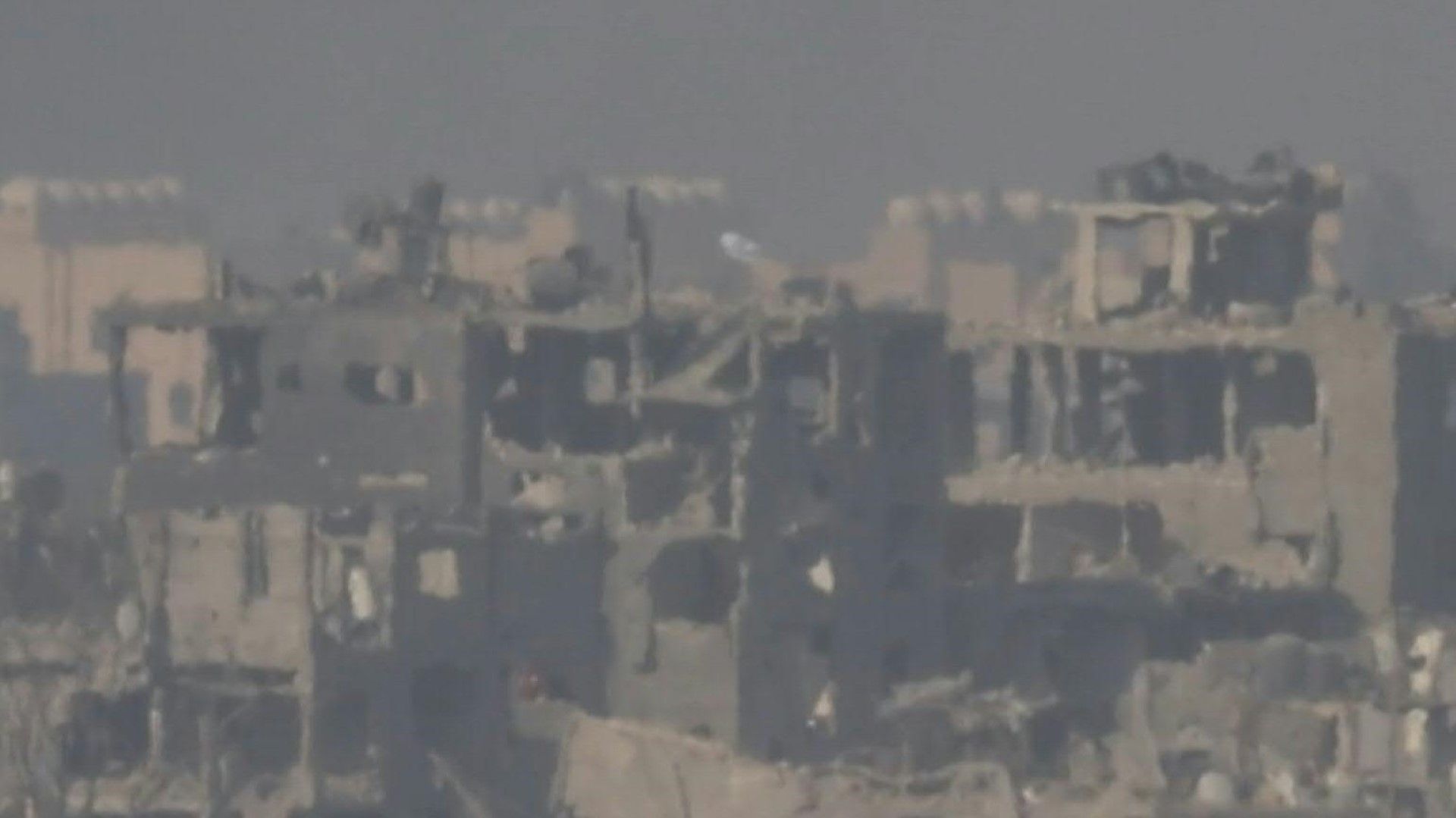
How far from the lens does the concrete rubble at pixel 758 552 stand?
142 feet

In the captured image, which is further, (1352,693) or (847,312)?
(847,312)

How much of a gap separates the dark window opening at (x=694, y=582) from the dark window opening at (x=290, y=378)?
4.59m

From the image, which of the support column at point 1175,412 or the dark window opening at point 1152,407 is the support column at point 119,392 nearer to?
the dark window opening at point 1152,407

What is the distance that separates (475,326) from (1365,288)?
105ft

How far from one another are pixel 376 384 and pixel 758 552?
5.19 m

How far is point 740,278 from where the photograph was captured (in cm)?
7719

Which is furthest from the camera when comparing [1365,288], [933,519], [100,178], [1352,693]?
[100,178]

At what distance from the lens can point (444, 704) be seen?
4441 cm

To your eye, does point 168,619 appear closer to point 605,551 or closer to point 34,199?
point 605,551

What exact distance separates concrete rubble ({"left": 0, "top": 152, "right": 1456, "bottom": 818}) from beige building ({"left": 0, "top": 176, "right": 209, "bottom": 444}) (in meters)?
14.7

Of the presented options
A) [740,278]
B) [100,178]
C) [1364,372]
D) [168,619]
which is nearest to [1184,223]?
[1364,372]

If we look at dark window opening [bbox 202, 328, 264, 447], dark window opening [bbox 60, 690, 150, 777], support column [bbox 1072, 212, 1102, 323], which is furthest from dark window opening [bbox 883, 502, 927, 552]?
dark window opening [bbox 60, 690, 150, 777]

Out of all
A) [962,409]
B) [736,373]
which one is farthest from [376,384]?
[962,409]

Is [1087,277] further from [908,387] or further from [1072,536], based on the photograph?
[908,387]
